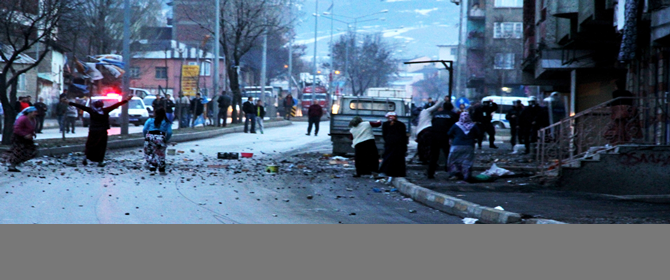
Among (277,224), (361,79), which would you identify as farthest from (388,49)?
(277,224)

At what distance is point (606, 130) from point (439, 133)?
3112 millimetres

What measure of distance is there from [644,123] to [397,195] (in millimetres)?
4509

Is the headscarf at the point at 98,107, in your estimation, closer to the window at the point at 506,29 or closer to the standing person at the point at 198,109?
the standing person at the point at 198,109

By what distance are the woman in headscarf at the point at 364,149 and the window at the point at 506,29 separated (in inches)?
2206

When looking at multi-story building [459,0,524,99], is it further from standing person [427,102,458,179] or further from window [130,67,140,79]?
standing person [427,102,458,179]

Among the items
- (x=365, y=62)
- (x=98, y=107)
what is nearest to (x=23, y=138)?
(x=98, y=107)

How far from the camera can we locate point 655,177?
13.8 metres

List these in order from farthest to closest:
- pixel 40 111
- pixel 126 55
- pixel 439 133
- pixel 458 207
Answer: pixel 40 111, pixel 126 55, pixel 439 133, pixel 458 207

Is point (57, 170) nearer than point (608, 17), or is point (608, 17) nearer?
point (57, 170)

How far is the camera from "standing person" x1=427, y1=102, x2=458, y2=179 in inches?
631

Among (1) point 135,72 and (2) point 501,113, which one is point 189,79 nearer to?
(2) point 501,113

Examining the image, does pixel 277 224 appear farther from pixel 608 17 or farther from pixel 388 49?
pixel 388 49

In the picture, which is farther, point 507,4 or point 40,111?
point 507,4

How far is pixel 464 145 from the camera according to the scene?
15305 mm
